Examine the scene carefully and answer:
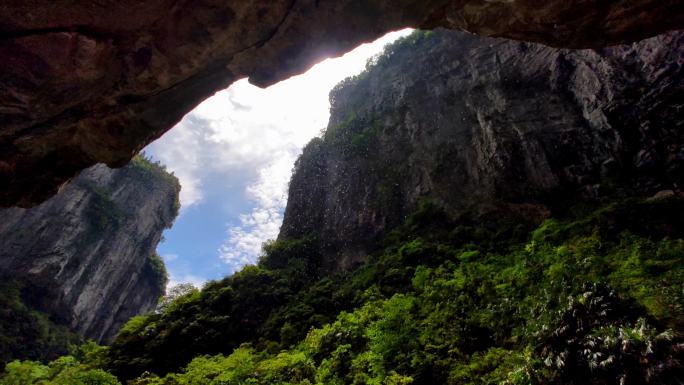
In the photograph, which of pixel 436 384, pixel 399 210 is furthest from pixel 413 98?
pixel 436 384

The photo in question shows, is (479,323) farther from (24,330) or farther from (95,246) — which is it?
(95,246)

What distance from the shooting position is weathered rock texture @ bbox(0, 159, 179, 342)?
31875 mm

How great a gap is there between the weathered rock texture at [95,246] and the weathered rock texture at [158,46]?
1201 inches

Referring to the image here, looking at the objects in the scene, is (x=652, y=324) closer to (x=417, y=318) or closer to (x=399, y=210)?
(x=417, y=318)

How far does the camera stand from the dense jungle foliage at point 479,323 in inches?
201

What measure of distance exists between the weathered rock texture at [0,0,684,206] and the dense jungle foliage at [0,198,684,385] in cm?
437

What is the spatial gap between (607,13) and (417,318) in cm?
656

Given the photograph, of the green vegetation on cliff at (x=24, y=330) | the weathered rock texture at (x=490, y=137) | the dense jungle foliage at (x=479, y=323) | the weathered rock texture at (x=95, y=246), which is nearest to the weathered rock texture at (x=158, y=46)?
the dense jungle foliage at (x=479, y=323)

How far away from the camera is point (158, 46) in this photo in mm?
6699

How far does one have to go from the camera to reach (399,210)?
20859 millimetres

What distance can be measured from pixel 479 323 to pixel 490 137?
13154mm

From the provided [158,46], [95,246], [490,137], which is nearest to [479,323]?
[158,46]

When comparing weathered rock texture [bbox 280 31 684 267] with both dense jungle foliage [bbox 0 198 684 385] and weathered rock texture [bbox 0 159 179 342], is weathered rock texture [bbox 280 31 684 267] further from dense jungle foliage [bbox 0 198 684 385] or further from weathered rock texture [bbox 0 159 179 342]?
weathered rock texture [bbox 0 159 179 342]

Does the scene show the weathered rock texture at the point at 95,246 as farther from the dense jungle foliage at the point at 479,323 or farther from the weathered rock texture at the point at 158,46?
the weathered rock texture at the point at 158,46
